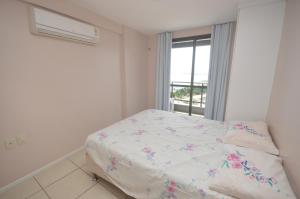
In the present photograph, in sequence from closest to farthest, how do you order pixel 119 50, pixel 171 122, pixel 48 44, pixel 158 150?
pixel 158 150 < pixel 48 44 < pixel 171 122 < pixel 119 50

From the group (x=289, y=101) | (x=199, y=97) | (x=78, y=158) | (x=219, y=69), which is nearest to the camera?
(x=289, y=101)

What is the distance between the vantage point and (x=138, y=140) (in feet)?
5.08

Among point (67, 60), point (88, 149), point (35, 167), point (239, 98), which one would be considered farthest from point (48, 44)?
point (239, 98)

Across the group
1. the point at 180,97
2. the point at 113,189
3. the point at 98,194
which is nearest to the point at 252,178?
the point at 113,189

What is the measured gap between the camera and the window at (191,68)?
10.1ft

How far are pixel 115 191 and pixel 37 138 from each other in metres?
1.26

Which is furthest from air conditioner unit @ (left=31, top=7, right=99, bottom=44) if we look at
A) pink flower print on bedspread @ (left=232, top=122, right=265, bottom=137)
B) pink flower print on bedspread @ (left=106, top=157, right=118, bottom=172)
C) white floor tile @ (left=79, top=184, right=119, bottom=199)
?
pink flower print on bedspread @ (left=232, top=122, right=265, bottom=137)

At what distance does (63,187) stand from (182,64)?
332 cm

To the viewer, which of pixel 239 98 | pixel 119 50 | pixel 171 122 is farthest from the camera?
pixel 119 50

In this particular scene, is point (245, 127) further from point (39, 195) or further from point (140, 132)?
point (39, 195)

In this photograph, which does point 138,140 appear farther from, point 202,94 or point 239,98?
point 202,94

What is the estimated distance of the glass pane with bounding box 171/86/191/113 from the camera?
12.0ft

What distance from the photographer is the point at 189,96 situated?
11.5ft

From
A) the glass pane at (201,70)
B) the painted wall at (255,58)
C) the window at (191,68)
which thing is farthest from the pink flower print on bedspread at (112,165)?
the glass pane at (201,70)
